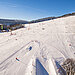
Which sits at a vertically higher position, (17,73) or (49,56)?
(49,56)

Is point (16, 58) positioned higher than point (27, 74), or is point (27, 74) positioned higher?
point (16, 58)

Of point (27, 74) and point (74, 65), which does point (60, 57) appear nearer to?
point (74, 65)

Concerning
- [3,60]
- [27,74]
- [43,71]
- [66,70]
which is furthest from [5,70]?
[66,70]

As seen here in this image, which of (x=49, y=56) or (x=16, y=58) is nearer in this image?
(x=16, y=58)

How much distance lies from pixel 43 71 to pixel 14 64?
190 cm

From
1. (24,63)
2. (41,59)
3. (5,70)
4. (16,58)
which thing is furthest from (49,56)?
(5,70)

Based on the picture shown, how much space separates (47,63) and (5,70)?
8.50ft

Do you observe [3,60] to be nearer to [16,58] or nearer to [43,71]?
[16,58]

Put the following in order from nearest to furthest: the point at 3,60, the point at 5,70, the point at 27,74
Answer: the point at 27,74 → the point at 5,70 → the point at 3,60

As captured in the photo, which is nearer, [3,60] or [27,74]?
[27,74]


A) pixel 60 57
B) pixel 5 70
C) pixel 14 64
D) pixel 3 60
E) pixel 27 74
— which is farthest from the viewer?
pixel 60 57

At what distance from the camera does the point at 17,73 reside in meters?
3.36

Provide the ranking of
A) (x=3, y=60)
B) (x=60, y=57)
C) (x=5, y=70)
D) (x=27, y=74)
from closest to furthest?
(x=27, y=74) < (x=5, y=70) < (x=3, y=60) < (x=60, y=57)

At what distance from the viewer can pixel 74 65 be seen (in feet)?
12.1
